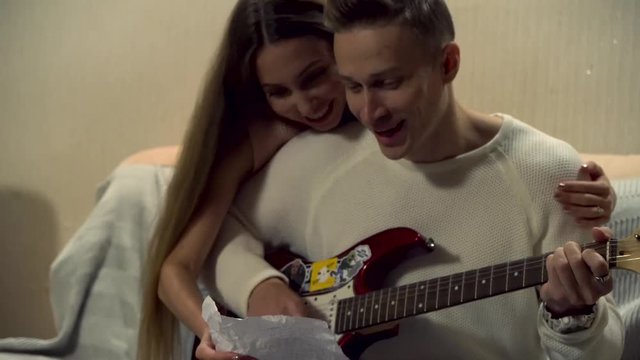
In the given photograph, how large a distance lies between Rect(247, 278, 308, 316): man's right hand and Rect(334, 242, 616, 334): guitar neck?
51 mm

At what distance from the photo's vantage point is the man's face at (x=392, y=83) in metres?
0.89

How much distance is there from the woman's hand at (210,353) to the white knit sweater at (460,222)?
0.27ft

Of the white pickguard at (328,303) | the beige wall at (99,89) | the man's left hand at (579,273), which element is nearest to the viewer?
the man's left hand at (579,273)

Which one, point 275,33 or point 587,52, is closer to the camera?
point 275,33

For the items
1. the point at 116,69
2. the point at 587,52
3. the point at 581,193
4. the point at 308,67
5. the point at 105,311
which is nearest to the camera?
the point at 581,193

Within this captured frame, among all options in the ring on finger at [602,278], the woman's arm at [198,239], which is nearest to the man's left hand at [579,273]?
the ring on finger at [602,278]

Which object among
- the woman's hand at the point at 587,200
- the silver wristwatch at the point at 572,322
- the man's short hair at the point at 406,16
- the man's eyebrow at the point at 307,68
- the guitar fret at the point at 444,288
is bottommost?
the silver wristwatch at the point at 572,322

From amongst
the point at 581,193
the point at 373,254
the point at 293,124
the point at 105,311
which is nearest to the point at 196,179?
the point at 293,124

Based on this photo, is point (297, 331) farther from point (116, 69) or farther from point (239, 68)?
point (116, 69)

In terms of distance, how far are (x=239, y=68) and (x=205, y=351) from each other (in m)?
0.35

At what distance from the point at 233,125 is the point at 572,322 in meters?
0.49

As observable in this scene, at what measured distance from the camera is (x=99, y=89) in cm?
155

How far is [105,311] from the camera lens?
1.34 metres

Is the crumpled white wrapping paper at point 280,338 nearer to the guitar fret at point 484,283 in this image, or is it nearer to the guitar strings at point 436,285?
the guitar strings at point 436,285
